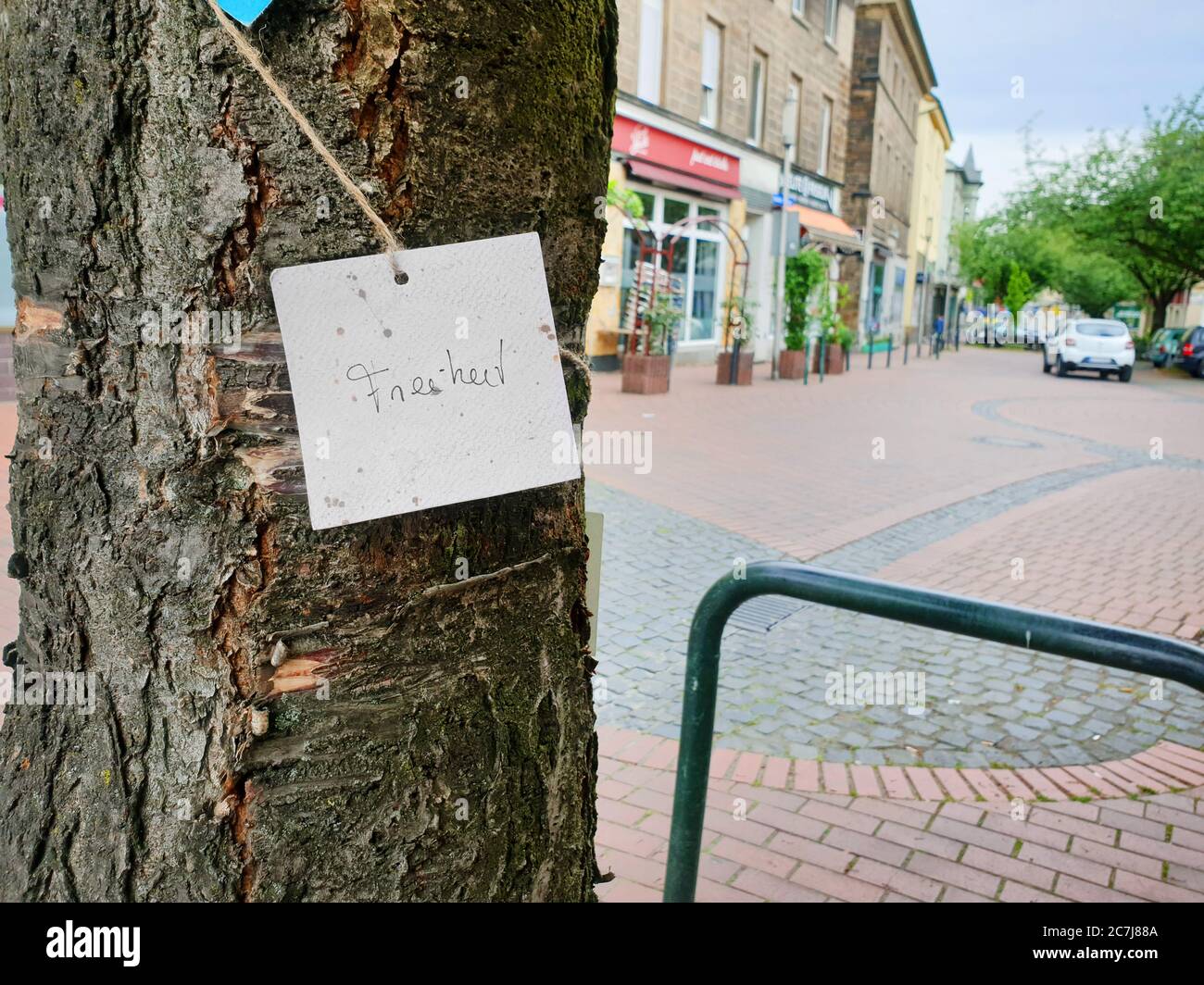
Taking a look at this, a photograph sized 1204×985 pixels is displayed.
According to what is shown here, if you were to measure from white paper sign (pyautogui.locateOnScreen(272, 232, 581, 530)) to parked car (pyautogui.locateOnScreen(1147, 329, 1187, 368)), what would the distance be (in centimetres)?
3490

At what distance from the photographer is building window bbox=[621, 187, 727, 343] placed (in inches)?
713

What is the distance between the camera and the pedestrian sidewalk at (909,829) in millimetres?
2850

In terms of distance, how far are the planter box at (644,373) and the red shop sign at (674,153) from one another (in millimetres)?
3792

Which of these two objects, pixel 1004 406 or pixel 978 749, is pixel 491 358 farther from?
pixel 1004 406

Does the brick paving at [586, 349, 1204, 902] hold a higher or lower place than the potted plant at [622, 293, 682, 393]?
lower

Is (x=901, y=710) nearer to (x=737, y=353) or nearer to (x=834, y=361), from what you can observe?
(x=737, y=353)

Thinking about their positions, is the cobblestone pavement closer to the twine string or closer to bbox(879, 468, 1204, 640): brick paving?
bbox(879, 468, 1204, 640): brick paving

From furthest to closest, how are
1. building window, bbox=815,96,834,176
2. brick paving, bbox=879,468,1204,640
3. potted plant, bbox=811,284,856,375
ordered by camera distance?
building window, bbox=815,96,834,176 < potted plant, bbox=811,284,856,375 < brick paving, bbox=879,468,1204,640

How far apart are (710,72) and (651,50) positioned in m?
2.81

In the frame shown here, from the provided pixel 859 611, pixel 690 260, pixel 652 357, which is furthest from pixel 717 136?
pixel 859 611

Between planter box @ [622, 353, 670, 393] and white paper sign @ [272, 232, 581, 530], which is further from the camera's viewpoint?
planter box @ [622, 353, 670, 393]

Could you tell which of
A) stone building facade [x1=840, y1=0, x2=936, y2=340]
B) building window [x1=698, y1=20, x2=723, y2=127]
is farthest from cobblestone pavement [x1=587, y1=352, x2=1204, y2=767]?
stone building facade [x1=840, y1=0, x2=936, y2=340]

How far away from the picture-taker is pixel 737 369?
16.7 m
